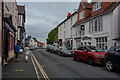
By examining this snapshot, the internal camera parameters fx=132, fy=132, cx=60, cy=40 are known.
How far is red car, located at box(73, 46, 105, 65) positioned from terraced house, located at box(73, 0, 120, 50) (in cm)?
491

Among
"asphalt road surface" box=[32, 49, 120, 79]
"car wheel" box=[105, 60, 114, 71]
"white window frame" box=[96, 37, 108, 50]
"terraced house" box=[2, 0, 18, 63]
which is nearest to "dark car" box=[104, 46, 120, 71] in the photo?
"car wheel" box=[105, 60, 114, 71]

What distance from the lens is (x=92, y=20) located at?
68.8 ft

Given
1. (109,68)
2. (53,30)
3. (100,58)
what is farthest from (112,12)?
(53,30)

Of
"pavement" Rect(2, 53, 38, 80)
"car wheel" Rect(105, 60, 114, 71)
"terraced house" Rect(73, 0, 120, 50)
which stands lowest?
"pavement" Rect(2, 53, 38, 80)

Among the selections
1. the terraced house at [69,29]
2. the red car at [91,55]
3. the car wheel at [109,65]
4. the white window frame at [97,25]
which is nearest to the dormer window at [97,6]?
the white window frame at [97,25]

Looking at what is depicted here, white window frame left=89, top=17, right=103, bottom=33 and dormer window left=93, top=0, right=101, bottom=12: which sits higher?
dormer window left=93, top=0, right=101, bottom=12

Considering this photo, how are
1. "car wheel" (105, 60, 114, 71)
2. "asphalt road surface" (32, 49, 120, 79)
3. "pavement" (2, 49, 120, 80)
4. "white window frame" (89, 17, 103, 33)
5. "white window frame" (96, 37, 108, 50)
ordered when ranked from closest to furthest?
"pavement" (2, 49, 120, 80), "asphalt road surface" (32, 49, 120, 79), "car wheel" (105, 60, 114, 71), "white window frame" (96, 37, 108, 50), "white window frame" (89, 17, 103, 33)

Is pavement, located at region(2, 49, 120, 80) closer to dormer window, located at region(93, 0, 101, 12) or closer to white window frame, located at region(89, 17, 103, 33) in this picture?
white window frame, located at region(89, 17, 103, 33)

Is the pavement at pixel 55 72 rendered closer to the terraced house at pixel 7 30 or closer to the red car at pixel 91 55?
the red car at pixel 91 55

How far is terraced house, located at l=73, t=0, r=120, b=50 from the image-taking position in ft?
53.6

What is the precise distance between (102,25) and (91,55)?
8.97 meters

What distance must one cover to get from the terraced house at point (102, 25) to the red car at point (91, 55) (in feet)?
16.1

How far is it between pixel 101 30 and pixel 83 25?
569 cm

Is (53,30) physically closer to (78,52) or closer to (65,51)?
(65,51)
